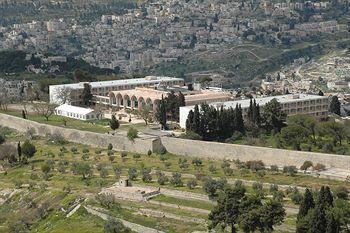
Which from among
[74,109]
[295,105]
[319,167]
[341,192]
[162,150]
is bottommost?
[162,150]

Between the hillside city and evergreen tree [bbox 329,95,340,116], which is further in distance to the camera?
evergreen tree [bbox 329,95,340,116]

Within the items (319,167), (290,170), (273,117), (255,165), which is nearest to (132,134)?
(273,117)

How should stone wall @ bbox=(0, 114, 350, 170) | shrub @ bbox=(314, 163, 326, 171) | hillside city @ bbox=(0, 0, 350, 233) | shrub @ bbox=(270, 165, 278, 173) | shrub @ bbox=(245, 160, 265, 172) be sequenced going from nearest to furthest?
1. hillside city @ bbox=(0, 0, 350, 233)
2. shrub @ bbox=(314, 163, 326, 171)
3. shrub @ bbox=(270, 165, 278, 173)
4. stone wall @ bbox=(0, 114, 350, 170)
5. shrub @ bbox=(245, 160, 265, 172)

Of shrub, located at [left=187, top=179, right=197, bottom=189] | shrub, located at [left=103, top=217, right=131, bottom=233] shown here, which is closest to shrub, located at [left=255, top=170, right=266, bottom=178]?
shrub, located at [left=187, top=179, right=197, bottom=189]

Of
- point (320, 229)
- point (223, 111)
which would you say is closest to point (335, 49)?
point (223, 111)

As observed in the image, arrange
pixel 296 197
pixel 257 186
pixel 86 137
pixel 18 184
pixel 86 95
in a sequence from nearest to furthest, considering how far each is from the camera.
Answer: pixel 296 197 → pixel 257 186 → pixel 18 184 → pixel 86 137 → pixel 86 95

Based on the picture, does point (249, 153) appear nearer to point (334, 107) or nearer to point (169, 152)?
point (169, 152)

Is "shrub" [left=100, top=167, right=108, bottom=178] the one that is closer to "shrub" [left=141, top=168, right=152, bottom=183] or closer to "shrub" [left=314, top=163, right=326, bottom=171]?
"shrub" [left=141, top=168, right=152, bottom=183]
